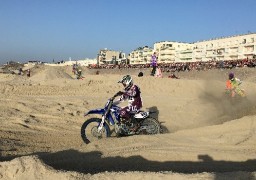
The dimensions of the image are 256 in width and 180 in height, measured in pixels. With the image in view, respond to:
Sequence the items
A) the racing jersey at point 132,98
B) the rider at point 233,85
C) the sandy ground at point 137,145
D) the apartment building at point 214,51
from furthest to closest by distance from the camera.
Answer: the apartment building at point 214,51 < the rider at point 233,85 < the racing jersey at point 132,98 < the sandy ground at point 137,145

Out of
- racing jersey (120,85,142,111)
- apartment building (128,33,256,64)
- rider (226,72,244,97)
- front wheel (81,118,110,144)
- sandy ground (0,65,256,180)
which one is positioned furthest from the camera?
apartment building (128,33,256,64)

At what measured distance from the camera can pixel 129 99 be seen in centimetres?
918

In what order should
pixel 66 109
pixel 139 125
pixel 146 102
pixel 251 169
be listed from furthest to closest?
pixel 146 102, pixel 66 109, pixel 139 125, pixel 251 169

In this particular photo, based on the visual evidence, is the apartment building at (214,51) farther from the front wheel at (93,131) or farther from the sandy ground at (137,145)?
the front wheel at (93,131)

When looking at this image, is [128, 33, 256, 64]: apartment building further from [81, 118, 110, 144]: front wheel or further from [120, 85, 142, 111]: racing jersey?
[81, 118, 110, 144]: front wheel

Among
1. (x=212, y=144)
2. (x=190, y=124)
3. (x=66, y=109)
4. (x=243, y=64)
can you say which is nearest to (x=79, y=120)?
(x=66, y=109)

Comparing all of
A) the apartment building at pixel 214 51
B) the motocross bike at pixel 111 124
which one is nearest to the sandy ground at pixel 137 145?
the motocross bike at pixel 111 124

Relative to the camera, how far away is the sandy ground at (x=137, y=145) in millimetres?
4875

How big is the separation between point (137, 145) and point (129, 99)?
1.99m

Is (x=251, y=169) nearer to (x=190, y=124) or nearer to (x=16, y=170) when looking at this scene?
(x=16, y=170)

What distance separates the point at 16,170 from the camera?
4793 millimetres

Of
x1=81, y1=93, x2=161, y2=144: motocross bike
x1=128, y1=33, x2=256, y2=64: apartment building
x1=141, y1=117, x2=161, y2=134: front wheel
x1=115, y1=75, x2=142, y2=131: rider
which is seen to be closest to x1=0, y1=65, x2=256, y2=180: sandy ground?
x1=141, y1=117, x2=161, y2=134: front wheel

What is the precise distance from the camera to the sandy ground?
4.88 meters

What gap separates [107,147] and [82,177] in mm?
2666
